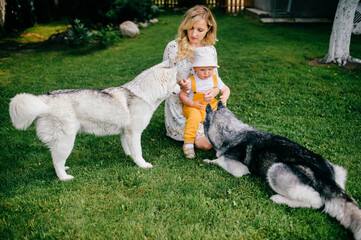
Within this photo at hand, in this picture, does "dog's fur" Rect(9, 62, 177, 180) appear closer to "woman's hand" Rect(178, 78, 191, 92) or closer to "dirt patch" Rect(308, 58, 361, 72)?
"woman's hand" Rect(178, 78, 191, 92)

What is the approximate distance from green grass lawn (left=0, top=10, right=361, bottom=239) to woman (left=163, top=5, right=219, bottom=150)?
32 centimetres

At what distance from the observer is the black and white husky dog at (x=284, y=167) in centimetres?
261

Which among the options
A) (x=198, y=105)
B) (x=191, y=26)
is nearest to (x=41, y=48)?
(x=191, y=26)

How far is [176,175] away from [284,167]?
150 cm

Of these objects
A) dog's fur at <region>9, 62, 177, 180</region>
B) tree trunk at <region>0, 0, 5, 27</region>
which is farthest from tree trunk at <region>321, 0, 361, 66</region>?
tree trunk at <region>0, 0, 5, 27</region>

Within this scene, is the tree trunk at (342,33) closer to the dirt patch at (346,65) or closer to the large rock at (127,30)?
the dirt patch at (346,65)

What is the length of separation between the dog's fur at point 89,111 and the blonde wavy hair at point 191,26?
935 millimetres

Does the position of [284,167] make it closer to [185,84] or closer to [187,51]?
[185,84]

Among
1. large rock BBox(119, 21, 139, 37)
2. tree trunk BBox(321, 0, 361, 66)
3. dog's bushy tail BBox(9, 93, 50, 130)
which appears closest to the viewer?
dog's bushy tail BBox(9, 93, 50, 130)

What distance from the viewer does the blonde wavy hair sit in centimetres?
405

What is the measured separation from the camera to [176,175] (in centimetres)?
363

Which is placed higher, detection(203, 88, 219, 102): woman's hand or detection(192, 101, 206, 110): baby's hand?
detection(203, 88, 219, 102): woman's hand

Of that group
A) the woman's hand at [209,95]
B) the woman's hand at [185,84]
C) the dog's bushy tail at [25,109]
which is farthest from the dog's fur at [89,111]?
the woman's hand at [209,95]

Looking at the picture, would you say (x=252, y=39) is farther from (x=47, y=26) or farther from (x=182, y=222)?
(x=47, y=26)
